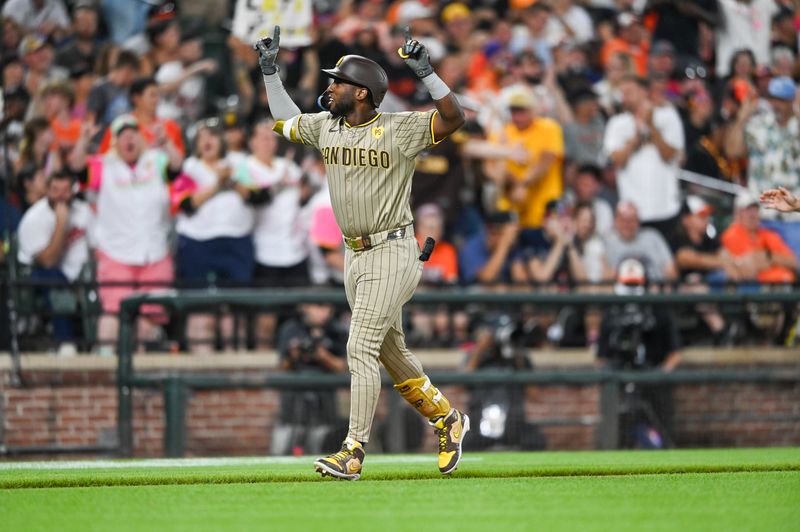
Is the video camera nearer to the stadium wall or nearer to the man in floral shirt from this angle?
the stadium wall

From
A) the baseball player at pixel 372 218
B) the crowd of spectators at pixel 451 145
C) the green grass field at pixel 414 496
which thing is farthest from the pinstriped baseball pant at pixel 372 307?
the crowd of spectators at pixel 451 145

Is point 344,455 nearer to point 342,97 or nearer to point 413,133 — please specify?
point 413,133

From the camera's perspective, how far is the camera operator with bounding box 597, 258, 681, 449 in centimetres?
1211

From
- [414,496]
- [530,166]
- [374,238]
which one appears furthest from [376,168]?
[530,166]

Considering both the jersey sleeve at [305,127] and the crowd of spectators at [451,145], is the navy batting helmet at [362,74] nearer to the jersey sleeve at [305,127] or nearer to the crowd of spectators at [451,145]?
the jersey sleeve at [305,127]

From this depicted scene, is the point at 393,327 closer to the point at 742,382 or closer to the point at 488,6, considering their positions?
the point at 742,382

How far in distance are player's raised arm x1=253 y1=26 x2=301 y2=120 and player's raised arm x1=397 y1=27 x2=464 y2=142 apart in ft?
3.64

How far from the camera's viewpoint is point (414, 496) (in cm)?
656

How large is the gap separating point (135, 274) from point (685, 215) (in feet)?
18.7

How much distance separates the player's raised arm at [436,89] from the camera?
7.03 m

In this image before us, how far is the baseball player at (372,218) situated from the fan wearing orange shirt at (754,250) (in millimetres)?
7535

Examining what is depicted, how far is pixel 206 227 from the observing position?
12.7 metres

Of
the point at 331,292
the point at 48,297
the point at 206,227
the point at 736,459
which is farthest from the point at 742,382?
the point at 48,297

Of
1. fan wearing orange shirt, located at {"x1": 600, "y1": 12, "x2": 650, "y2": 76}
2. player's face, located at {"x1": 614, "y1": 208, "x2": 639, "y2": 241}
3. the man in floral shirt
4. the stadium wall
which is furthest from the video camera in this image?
fan wearing orange shirt, located at {"x1": 600, "y1": 12, "x2": 650, "y2": 76}
